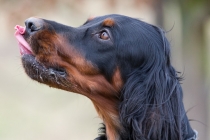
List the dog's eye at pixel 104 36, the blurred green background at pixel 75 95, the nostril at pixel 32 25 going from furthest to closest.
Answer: the blurred green background at pixel 75 95, the dog's eye at pixel 104 36, the nostril at pixel 32 25

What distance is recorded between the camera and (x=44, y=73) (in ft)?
10.9

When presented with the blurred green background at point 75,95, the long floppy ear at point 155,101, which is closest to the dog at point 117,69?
the long floppy ear at point 155,101

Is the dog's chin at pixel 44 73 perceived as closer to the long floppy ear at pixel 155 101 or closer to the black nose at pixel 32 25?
the black nose at pixel 32 25

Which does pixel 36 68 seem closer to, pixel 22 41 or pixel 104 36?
pixel 22 41

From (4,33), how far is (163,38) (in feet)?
11.5

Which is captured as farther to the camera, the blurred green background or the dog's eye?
the blurred green background

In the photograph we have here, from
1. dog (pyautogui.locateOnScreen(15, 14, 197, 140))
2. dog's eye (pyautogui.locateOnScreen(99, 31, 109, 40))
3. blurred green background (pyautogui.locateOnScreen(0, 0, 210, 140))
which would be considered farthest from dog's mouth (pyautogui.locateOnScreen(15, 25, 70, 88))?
blurred green background (pyautogui.locateOnScreen(0, 0, 210, 140))

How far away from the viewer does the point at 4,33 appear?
6.47 metres

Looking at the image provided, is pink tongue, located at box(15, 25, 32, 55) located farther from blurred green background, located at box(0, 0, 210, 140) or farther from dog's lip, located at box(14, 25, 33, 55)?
blurred green background, located at box(0, 0, 210, 140)

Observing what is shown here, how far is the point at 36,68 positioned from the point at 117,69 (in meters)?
0.58

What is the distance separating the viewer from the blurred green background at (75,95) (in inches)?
237

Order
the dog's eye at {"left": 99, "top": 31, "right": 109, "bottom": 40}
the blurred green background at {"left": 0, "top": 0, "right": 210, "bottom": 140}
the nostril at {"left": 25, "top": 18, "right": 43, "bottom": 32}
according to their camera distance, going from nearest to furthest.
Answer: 1. the nostril at {"left": 25, "top": 18, "right": 43, "bottom": 32}
2. the dog's eye at {"left": 99, "top": 31, "right": 109, "bottom": 40}
3. the blurred green background at {"left": 0, "top": 0, "right": 210, "bottom": 140}

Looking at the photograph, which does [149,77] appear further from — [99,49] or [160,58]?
[99,49]

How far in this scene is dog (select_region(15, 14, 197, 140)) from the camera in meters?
3.29
